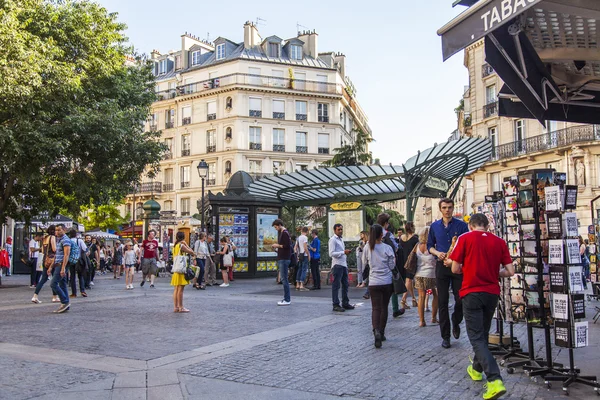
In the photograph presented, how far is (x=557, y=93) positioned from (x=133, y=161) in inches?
613

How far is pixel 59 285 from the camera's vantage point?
10.7m

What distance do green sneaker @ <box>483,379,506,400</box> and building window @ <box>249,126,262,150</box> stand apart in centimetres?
4876

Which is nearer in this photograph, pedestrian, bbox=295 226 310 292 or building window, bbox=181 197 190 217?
pedestrian, bbox=295 226 310 292

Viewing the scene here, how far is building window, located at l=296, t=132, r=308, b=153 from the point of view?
53469 mm

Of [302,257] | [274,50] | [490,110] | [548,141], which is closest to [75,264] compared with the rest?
[302,257]

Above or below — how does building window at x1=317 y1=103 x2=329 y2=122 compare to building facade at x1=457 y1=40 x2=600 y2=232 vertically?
above

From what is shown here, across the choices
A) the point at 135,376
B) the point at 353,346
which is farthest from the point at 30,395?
the point at 353,346

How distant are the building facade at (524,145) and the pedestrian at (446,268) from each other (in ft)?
81.3

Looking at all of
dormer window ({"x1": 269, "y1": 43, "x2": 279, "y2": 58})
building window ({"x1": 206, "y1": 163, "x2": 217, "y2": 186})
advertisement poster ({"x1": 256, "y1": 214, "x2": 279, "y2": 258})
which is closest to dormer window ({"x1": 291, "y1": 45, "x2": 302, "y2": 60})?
dormer window ({"x1": 269, "y1": 43, "x2": 279, "y2": 58})

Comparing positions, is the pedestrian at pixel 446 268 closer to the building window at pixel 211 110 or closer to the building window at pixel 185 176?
the building window at pixel 211 110

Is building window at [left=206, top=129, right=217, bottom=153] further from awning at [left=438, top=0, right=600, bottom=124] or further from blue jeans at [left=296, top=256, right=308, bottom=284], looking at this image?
awning at [left=438, top=0, right=600, bottom=124]

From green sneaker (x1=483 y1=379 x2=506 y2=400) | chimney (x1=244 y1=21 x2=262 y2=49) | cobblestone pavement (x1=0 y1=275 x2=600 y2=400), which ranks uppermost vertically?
chimney (x1=244 y1=21 x2=262 y2=49)

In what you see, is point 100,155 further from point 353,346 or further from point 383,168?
point 353,346

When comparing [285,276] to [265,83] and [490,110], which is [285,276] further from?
[265,83]
